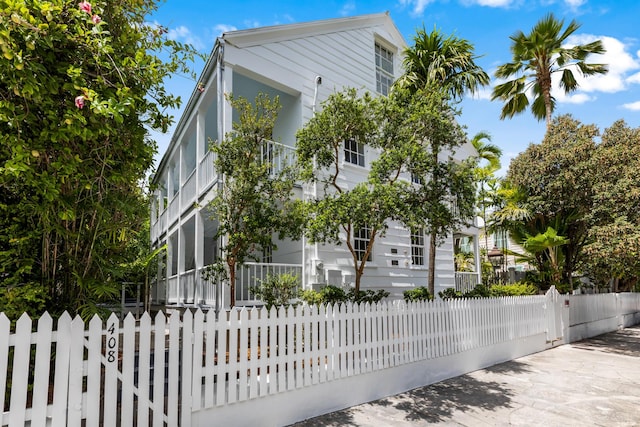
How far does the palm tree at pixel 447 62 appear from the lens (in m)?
10.4

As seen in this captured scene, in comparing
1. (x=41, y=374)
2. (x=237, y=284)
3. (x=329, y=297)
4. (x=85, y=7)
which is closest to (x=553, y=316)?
(x=329, y=297)

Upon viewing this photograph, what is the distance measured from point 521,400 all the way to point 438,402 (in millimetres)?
1281

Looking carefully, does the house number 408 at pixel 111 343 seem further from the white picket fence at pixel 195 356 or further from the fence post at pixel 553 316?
the fence post at pixel 553 316

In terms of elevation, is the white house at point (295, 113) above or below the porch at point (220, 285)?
above

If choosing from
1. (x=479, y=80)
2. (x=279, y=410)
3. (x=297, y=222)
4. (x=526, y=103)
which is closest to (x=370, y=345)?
(x=279, y=410)

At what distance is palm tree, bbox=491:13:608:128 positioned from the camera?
14.4m

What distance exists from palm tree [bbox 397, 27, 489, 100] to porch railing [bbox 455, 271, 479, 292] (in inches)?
287

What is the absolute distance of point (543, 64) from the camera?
1489 cm

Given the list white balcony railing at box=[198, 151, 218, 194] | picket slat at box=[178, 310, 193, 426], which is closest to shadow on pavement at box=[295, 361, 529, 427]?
picket slat at box=[178, 310, 193, 426]

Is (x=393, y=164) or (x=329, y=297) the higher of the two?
(x=393, y=164)

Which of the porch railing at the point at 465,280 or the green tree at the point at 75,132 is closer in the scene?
the green tree at the point at 75,132

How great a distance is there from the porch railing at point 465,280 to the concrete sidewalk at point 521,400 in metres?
6.40

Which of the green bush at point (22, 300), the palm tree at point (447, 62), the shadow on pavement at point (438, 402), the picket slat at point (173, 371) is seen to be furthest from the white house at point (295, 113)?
the green bush at point (22, 300)

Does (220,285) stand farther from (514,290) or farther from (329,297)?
(514,290)
